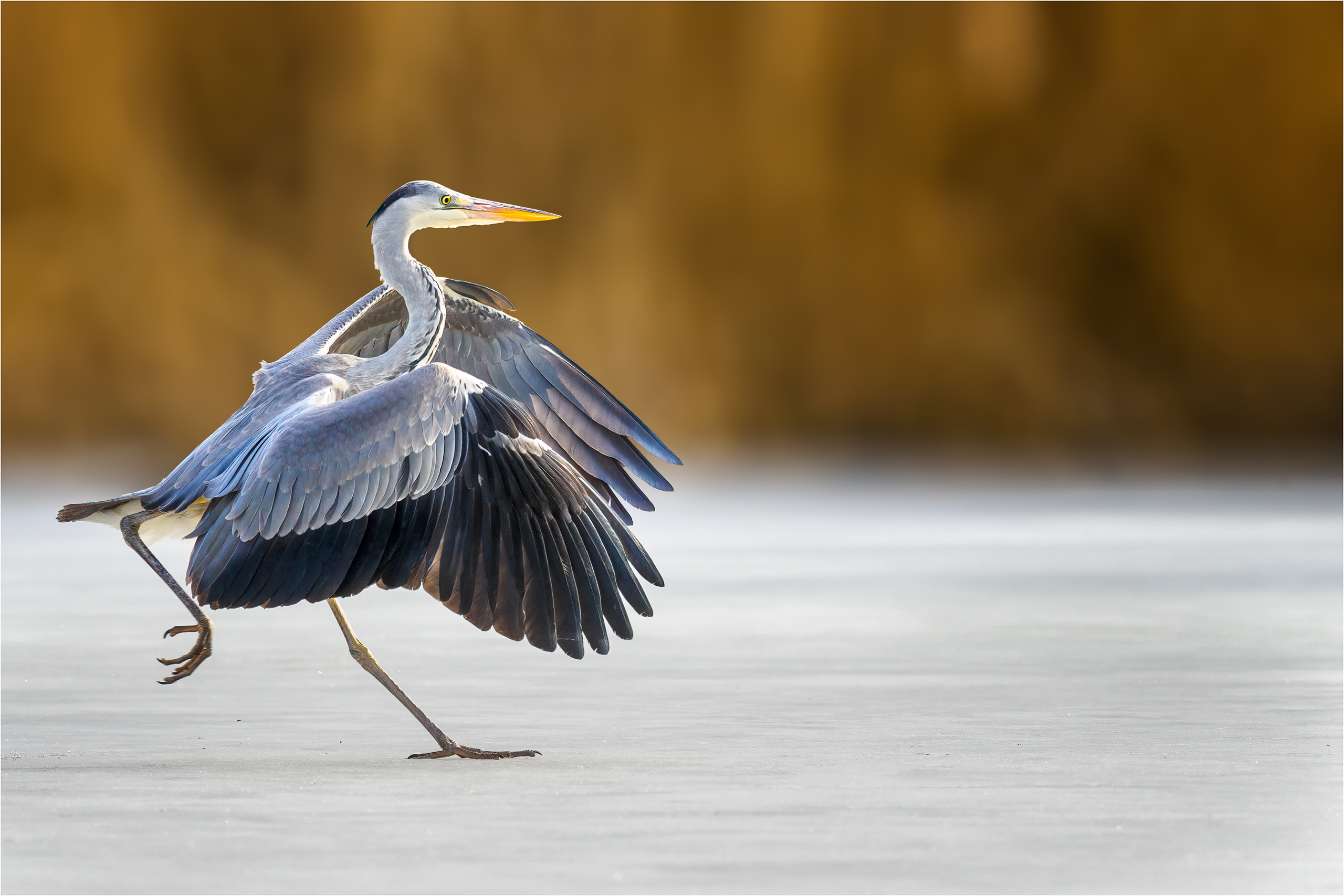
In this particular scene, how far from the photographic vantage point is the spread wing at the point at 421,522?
5387 millimetres

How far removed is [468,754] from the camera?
17.7 feet

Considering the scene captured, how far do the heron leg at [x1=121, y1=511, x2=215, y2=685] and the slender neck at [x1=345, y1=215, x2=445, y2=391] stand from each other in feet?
2.62

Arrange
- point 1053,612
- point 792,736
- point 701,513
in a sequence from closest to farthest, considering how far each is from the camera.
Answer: point 792,736 < point 1053,612 < point 701,513

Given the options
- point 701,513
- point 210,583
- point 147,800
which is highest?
point 210,583

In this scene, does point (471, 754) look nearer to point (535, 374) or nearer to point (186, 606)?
point (186, 606)

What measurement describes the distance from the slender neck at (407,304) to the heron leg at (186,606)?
80cm

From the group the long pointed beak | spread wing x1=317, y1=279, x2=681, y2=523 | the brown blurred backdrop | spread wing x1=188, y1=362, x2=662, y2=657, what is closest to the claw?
spread wing x1=188, y1=362, x2=662, y2=657

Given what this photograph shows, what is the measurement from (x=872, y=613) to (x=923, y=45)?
95.3 feet

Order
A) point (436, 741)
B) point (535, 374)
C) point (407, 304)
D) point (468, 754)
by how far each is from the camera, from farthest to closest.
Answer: point (535, 374) → point (407, 304) → point (436, 741) → point (468, 754)

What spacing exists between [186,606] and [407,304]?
132cm

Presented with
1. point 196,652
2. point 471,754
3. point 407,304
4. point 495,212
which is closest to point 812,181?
point 495,212

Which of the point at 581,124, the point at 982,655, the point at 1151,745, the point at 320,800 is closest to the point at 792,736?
the point at 1151,745

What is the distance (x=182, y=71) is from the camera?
36688 millimetres

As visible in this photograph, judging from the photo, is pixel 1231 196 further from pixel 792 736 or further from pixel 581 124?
pixel 792 736
